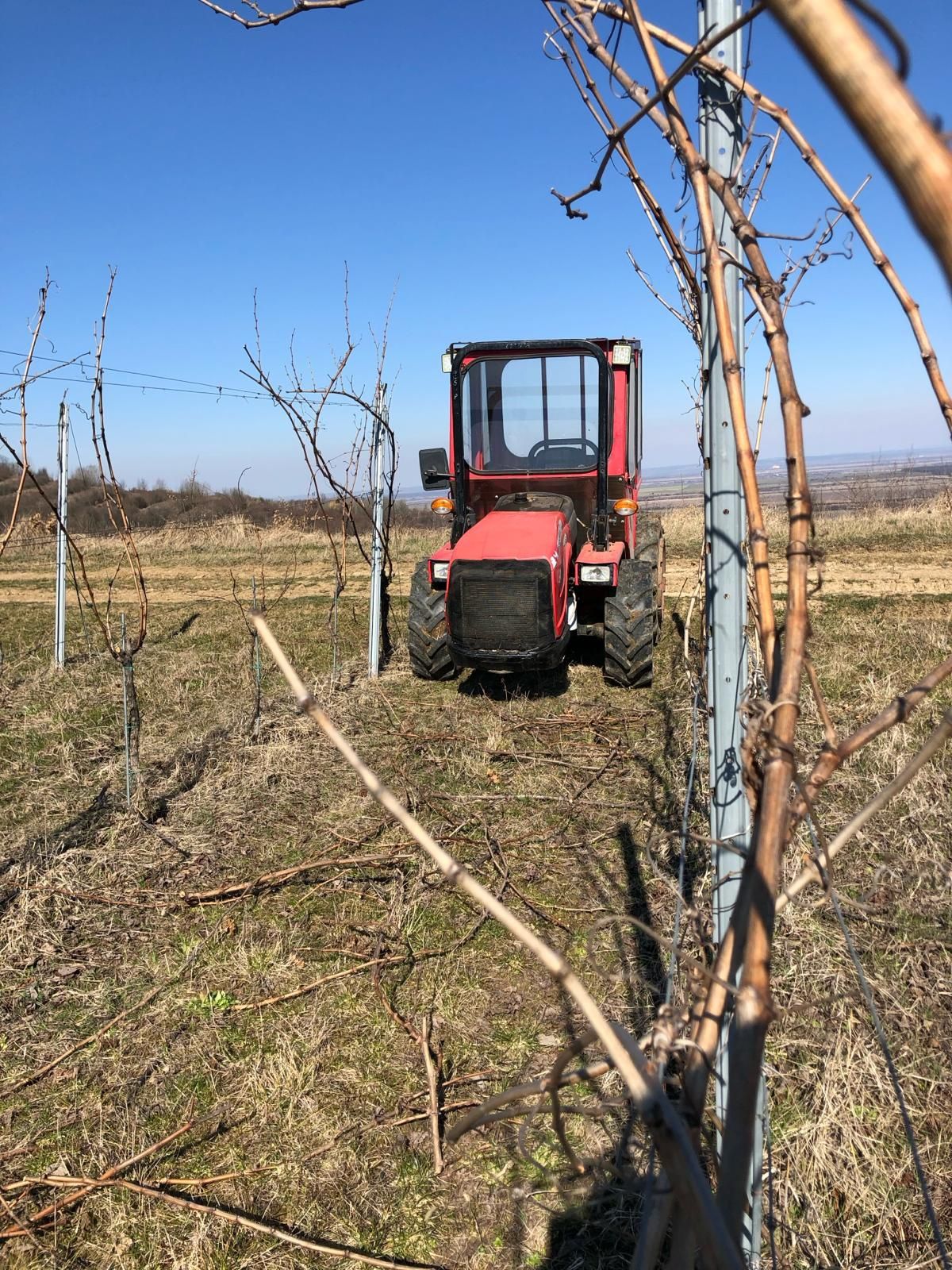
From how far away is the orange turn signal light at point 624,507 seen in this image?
6.24 m

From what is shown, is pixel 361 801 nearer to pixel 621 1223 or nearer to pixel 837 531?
pixel 621 1223

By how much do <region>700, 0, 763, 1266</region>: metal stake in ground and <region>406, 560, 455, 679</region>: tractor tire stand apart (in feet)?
15.4

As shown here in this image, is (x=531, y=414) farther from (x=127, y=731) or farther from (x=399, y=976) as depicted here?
(x=399, y=976)

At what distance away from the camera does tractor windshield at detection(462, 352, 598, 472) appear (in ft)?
20.7

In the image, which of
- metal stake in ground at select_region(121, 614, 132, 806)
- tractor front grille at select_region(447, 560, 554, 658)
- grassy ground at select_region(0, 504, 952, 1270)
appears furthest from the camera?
tractor front grille at select_region(447, 560, 554, 658)

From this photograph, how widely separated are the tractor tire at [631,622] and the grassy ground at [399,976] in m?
0.25

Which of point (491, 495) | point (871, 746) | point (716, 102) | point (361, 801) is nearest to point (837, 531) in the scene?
point (491, 495)

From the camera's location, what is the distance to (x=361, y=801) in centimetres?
467

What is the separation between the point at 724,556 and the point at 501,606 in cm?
392

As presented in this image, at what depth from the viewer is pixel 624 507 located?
624 centimetres

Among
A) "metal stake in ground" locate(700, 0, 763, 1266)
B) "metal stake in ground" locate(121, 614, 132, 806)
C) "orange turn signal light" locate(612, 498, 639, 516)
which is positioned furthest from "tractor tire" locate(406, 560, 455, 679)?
"metal stake in ground" locate(700, 0, 763, 1266)

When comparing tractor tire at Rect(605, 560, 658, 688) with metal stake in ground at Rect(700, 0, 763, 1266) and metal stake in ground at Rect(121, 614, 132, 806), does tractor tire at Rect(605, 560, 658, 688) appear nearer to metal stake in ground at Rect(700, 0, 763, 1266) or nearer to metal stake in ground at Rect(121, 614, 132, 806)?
metal stake in ground at Rect(121, 614, 132, 806)

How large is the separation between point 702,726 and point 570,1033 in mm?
2395

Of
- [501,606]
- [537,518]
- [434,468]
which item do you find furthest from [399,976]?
[434,468]
